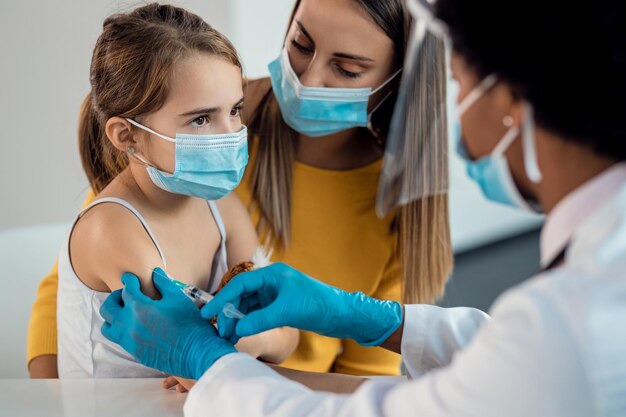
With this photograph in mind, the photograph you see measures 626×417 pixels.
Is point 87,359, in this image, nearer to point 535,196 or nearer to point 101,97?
point 101,97

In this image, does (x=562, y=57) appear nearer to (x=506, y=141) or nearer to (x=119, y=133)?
(x=506, y=141)

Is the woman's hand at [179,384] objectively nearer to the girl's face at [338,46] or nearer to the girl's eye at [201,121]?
the girl's eye at [201,121]

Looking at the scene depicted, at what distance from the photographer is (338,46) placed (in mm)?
1629

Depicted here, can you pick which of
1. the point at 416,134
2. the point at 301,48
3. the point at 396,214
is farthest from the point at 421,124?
the point at 396,214

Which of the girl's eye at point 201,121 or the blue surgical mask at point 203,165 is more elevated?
the girl's eye at point 201,121

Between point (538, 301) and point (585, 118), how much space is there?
0.63 ft

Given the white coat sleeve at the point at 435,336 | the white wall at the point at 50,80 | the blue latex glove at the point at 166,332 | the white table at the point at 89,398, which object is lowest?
the white wall at the point at 50,80

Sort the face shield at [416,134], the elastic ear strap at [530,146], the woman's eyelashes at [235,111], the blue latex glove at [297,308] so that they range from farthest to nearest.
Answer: the woman's eyelashes at [235,111]
the blue latex glove at [297,308]
the face shield at [416,134]
the elastic ear strap at [530,146]

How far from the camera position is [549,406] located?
82 centimetres

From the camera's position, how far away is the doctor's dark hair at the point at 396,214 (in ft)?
6.00

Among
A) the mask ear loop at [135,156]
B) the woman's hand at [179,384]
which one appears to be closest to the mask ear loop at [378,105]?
the mask ear loop at [135,156]

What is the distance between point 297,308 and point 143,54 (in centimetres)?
55

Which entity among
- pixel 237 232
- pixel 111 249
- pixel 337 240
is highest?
pixel 111 249

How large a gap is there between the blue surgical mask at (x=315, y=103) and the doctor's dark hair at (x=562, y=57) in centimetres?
82
